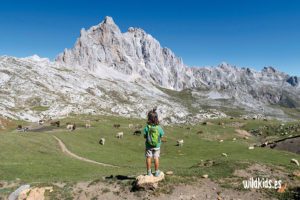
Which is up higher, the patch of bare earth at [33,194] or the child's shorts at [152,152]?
the child's shorts at [152,152]

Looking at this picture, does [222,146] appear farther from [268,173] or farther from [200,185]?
[200,185]

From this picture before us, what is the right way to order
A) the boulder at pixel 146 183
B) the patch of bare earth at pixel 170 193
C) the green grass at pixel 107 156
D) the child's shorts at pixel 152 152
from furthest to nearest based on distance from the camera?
the green grass at pixel 107 156, the child's shorts at pixel 152 152, the boulder at pixel 146 183, the patch of bare earth at pixel 170 193

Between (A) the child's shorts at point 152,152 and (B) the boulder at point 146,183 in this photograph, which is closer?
(B) the boulder at point 146,183

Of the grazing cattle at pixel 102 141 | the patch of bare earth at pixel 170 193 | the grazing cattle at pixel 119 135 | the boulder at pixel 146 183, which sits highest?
the grazing cattle at pixel 119 135

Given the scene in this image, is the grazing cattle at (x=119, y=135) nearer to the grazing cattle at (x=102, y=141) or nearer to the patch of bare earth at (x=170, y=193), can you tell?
the grazing cattle at (x=102, y=141)

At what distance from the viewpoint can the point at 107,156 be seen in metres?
56.2

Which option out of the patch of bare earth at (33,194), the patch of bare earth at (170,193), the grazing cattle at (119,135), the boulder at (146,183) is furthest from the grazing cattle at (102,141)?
the boulder at (146,183)

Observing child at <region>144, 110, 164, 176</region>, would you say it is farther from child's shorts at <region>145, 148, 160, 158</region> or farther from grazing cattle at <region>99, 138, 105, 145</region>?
grazing cattle at <region>99, 138, 105, 145</region>

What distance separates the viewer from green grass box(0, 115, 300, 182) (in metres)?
36.1

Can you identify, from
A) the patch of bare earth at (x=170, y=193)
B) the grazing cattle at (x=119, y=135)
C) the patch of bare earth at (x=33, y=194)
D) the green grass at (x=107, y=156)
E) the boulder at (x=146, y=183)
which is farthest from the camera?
the grazing cattle at (x=119, y=135)

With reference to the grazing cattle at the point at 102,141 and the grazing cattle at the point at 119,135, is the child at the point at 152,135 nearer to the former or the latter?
the grazing cattle at the point at 102,141

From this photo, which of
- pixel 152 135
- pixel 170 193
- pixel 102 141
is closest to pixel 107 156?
pixel 102 141

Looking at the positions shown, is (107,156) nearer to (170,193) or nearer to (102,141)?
(102,141)

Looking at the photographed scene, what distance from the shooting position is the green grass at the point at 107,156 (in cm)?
3606
